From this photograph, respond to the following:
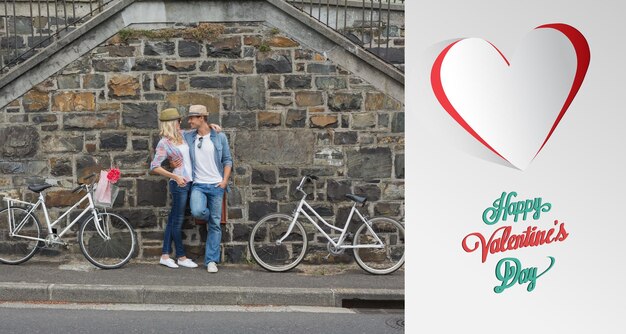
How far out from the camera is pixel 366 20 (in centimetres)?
859

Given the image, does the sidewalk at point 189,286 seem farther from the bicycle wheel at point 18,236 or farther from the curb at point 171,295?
the bicycle wheel at point 18,236

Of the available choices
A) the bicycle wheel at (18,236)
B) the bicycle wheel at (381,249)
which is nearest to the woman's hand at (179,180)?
the bicycle wheel at (18,236)

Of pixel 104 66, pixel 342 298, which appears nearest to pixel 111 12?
pixel 104 66

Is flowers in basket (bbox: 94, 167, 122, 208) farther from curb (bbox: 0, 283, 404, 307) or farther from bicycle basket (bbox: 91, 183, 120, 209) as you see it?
curb (bbox: 0, 283, 404, 307)

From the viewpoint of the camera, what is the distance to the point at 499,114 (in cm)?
212

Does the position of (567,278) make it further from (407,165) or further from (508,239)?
(407,165)

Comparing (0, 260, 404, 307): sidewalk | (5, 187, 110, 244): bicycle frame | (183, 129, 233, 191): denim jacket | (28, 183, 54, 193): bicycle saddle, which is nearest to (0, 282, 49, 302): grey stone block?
(0, 260, 404, 307): sidewalk

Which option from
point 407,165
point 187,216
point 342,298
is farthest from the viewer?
point 187,216

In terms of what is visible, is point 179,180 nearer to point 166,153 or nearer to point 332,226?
point 166,153

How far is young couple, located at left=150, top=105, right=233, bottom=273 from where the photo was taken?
728cm

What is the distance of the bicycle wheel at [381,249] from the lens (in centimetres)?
746

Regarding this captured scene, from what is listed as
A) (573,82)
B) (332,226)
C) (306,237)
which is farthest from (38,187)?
(573,82)

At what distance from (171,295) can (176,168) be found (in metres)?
1.58

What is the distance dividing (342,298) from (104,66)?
12.4 ft
